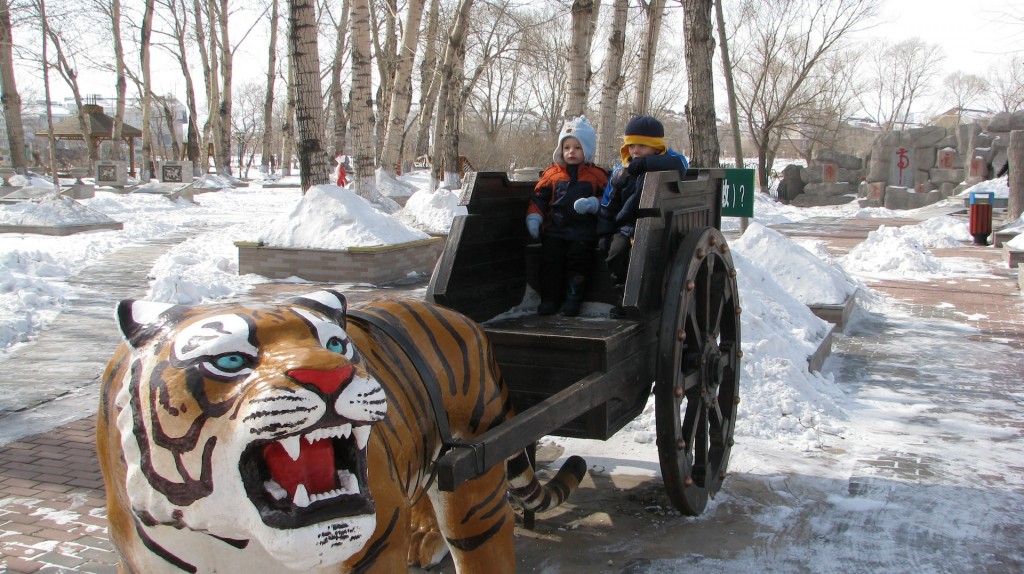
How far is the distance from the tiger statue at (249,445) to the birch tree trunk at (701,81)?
853 centimetres

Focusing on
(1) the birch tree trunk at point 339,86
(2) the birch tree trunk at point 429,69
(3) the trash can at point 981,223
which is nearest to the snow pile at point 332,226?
(3) the trash can at point 981,223

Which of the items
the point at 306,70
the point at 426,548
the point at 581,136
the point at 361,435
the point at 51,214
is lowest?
the point at 426,548

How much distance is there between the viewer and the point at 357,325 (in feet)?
9.07

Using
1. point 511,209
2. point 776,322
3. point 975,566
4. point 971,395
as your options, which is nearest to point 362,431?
point 511,209

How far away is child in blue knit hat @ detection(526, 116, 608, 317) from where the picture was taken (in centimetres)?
448

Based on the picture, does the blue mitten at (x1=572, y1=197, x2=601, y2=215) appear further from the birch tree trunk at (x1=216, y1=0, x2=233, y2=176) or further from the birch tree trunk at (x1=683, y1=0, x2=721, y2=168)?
the birch tree trunk at (x1=216, y1=0, x2=233, y2=176)

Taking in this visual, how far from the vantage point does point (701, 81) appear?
1029 cm

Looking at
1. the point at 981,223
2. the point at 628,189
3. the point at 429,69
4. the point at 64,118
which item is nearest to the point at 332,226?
the point at 628,189

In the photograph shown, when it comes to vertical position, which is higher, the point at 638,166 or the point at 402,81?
the point at 402,81

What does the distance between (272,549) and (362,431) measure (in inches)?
13.1

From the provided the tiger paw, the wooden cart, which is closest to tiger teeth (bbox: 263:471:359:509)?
the wooden cart

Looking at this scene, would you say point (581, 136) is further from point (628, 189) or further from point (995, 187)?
point (995, 187)

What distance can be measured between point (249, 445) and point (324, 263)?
9303 mm

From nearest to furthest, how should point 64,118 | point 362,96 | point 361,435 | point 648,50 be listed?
point 361,435, point 362,96, point 648,50, point 64,118
